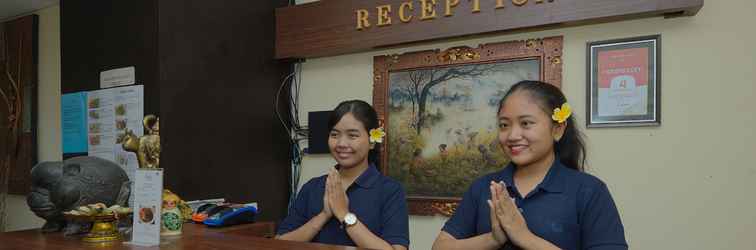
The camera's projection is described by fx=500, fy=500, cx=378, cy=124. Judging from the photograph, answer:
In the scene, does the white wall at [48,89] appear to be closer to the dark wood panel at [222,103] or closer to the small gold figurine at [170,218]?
the dark wood panel at [222,103]

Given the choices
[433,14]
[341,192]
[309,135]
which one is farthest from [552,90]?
[309,135]

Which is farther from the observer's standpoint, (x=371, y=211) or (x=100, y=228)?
(x=371, y=211)

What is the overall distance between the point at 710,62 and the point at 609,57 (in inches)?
12.8

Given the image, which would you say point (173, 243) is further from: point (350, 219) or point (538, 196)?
point (538, 196)

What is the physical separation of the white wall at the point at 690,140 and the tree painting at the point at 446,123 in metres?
0.31

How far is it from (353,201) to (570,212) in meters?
0.71

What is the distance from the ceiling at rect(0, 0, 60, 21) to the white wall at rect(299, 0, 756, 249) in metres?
3.03

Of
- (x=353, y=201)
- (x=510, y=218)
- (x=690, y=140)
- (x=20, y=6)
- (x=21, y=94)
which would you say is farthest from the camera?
(x=21, y=94)

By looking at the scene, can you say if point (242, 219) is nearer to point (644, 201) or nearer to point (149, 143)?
point (149, 143)

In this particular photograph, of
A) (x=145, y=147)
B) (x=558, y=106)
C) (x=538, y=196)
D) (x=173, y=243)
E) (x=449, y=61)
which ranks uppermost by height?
(x=449, y=61)

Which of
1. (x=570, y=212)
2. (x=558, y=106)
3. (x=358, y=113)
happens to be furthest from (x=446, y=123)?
(x=570, y=212)

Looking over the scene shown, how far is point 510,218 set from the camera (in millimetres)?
1165

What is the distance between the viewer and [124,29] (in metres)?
2.16

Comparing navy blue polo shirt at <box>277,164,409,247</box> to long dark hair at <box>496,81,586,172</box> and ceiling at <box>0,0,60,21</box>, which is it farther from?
ceiling at <box>0,0,60,21</box>
